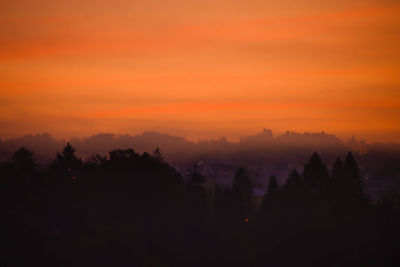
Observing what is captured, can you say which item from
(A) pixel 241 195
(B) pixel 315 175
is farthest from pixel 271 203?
(B) pixel 315 175

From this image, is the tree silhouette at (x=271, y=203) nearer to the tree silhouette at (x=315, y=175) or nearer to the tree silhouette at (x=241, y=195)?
the tree silhouette at (x=241, y=195)

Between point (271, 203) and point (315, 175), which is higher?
point (315, 175)

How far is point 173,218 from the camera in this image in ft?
243

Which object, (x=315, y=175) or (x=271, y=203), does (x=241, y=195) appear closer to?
(x=271, y=203)

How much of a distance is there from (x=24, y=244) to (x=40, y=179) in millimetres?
17504

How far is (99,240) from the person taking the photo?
6191 centimetres

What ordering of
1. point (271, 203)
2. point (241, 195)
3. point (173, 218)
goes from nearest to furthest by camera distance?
point (173, 218)
point (271, 203)
point (241, 195)

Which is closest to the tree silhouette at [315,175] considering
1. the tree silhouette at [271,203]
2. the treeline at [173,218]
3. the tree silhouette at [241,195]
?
the treeline at [173,218]

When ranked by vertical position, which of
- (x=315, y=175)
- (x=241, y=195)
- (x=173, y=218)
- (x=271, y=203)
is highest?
(x=315, y=175)

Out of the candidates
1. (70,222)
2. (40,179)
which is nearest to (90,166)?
(40,179)

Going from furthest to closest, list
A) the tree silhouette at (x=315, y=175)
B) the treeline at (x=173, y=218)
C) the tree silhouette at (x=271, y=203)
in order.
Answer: the tree silhouette at (x=315, y=175) < the tree silhouette at (x=271, y=203) < the treeline at (x=173, y=218)

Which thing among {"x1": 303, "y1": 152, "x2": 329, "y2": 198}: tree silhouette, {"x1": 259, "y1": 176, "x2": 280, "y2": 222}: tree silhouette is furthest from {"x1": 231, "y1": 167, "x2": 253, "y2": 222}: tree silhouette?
{"x1": 303, "y1": 152, "x2": 329, "y2": 198}: tree silhouette

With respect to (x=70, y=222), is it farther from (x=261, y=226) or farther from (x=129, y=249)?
(x=261, y=226)

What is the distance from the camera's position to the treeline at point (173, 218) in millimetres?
60938
